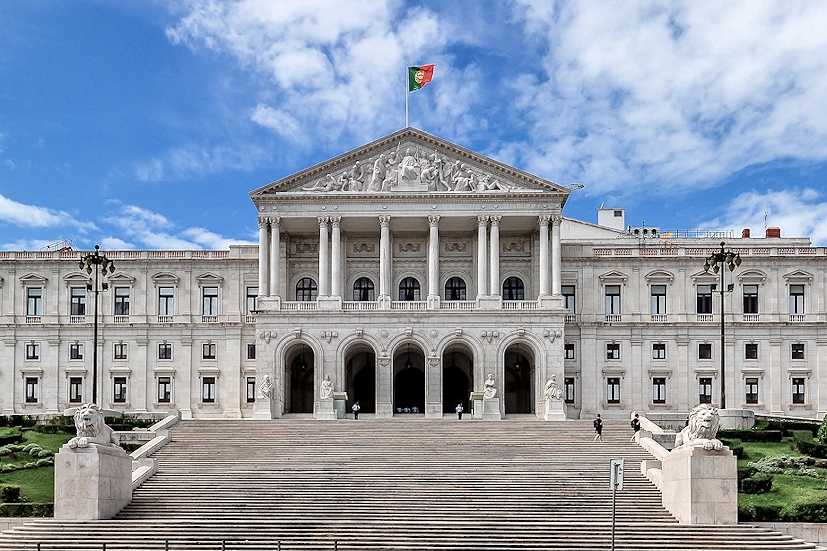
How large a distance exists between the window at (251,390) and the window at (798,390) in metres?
40.7

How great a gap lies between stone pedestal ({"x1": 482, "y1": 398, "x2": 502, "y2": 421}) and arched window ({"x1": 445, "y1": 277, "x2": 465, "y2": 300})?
1124 centimetres

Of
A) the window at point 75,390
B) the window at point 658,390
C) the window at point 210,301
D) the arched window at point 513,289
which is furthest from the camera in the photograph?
the window at point 210,301

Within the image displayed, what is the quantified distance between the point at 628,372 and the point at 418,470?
30.4m

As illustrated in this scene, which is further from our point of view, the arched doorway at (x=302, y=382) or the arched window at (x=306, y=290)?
the arched window at (x=306, y=290)

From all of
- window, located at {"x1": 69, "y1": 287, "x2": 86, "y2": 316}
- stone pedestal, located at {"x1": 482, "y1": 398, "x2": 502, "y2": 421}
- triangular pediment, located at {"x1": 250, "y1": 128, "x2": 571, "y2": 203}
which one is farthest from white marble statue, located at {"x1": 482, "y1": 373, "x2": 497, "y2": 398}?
window, located at {"x1": 69, "y1": 287, "x2": 86, "y2": 316}

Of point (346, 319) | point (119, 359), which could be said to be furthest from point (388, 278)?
point (119, 359)

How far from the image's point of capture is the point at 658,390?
68.8 metres

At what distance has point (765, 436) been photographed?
165 ft

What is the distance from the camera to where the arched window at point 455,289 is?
7019cm

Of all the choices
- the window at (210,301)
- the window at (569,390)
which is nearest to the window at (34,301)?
the window at (210,301)

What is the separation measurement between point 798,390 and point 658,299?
12.2m

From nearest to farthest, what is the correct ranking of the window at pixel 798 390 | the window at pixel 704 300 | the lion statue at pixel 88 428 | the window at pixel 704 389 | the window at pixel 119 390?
the lion statue at pixel 88 428 → the window at pixel 798 390 → the window at pixel 704 389 → the window at pixel 704 300 → the window at pixel 119 390

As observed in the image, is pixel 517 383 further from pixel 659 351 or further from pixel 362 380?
pixel 362 380

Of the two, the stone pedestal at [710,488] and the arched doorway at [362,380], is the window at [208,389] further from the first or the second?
the stone pedestal at [710,488]
